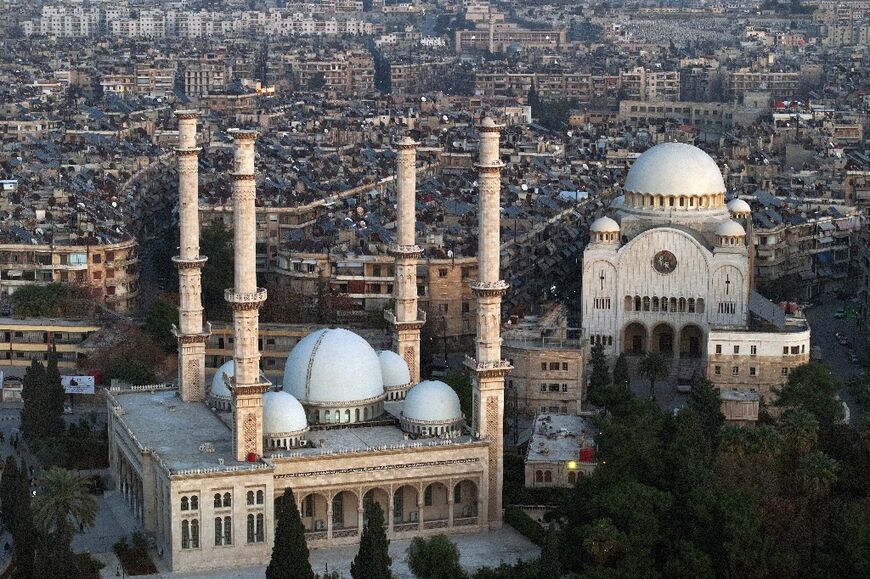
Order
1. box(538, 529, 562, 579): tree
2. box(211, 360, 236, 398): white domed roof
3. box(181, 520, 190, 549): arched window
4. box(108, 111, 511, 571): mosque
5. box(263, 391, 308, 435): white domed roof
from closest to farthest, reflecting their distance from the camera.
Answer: box(538, 529, 562, 579): tree
box(181, 520, 190, 549): arched window
box(108, 111, 511, 571): mosque
box(263, 391, 308, 435): white domed roof
box(211, 360, 236, 398): white domed roof

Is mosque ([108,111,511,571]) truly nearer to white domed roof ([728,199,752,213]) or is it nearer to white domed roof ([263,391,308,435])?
white domed roof ([263,391,308,435])

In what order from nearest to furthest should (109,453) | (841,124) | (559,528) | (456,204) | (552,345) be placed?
1. (559,528)
2. (109,453)
3. (552,345)
4. (456,204)
5. (841,124)

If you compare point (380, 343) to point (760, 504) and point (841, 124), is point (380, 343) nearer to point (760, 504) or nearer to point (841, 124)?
point (760, 504)

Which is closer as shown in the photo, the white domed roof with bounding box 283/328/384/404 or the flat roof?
the white domed roof with bounding box 283/328/384/404


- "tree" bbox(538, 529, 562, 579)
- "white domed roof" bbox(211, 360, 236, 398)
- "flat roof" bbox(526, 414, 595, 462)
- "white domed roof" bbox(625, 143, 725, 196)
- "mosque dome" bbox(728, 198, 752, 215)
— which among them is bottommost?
"tree" bbox(538, 529, 562, 579)

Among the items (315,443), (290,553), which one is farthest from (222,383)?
(290,553)

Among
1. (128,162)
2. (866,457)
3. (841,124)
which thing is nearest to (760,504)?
(866,457)

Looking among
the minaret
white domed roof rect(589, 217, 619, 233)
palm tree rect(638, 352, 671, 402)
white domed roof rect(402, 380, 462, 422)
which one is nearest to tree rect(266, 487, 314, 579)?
white domed roof rect(402, 380, 462, 422)
